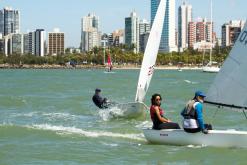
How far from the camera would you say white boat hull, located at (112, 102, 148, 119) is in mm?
21266

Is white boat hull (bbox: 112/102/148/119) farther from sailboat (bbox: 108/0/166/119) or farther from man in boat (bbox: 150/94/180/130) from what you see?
man in boat (bbox: 150/94/180/130)

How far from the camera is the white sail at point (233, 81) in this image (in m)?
13.2

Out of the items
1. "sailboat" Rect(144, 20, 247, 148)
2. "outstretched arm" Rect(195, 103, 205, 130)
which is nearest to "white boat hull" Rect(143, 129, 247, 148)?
"sailboat" Rect(144, 20, 247, 148)

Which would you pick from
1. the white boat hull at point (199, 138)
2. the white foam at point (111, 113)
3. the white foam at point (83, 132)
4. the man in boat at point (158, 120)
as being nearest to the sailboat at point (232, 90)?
the white boat hull at point (199, 138)

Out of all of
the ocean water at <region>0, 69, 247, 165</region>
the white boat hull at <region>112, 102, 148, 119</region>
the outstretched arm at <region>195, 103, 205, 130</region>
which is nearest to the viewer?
the ocean water at <region>0, 69, 247, 165</region>

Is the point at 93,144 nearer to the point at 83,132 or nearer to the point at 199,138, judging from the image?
the point at 83,132

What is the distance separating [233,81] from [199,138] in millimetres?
1641

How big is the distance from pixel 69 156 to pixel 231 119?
10.6 meters

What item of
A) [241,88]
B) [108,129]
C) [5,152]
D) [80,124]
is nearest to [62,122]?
[80,124]

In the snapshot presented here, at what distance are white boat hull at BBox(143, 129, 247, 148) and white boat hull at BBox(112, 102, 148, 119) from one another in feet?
21.7

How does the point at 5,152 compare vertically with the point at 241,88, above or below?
below

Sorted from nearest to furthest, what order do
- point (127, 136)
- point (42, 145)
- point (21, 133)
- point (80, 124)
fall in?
point (42, 145) < point (127, 136) < point (21, 133) < point (80, 124)

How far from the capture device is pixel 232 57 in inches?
522

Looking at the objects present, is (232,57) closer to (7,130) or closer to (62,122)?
(7,130)
